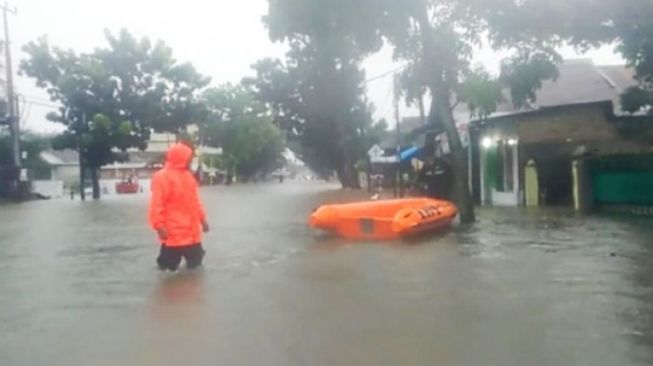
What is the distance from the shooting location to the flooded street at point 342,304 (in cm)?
623

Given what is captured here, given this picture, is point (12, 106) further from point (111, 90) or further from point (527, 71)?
point (527, 71)

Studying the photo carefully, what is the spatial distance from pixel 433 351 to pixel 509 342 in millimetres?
588

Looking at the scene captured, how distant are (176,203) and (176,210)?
3.3 inches

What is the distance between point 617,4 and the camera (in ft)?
46.7

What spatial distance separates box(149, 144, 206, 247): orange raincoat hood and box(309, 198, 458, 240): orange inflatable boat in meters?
5.49

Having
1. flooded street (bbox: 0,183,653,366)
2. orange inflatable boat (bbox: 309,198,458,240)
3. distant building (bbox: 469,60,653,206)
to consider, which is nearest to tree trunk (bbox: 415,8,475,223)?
orange inflatable boat (bbox: 309,198,458,240)

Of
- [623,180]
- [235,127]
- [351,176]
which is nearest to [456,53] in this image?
[623,180]

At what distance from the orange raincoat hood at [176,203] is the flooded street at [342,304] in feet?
1.69

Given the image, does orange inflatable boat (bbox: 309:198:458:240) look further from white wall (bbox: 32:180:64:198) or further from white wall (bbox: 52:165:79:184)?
white wall (bbox: 52:165:79:184)

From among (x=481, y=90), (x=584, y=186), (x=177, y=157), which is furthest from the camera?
(x=584, y=186)

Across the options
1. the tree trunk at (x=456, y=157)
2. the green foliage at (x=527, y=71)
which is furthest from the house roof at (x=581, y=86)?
the green foliage at (x=527, y=71)

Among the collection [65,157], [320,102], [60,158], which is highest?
[320,102]

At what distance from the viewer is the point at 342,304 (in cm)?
836

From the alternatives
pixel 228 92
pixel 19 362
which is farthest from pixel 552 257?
pixel 228 92
